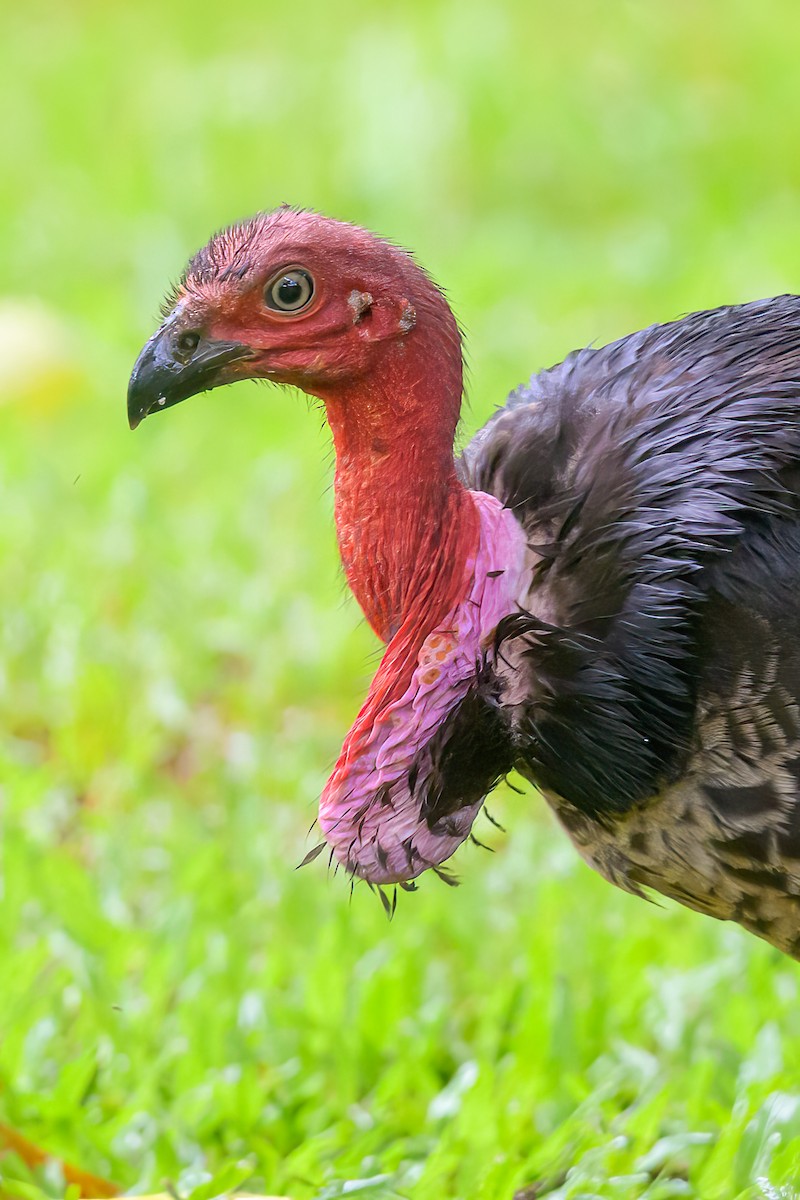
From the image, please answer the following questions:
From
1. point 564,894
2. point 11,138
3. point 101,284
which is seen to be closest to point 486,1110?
point 564,894

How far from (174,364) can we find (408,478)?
1.17ft

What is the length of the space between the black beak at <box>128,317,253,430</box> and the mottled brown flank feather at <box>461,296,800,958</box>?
501 millimetres

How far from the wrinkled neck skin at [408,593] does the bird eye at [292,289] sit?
15 cm

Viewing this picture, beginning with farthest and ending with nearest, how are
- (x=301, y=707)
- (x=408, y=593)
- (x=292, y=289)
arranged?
(x=301, y=707), (x=408, y=593), (x=292, y=289)

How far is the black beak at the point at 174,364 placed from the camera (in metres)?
2.17

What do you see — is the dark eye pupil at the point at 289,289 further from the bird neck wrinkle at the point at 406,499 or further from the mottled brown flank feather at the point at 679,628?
the mottled brown flank feather at the point at 679,628

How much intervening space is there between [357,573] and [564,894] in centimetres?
153

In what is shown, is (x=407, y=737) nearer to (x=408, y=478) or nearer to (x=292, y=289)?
(x=408, y=478)

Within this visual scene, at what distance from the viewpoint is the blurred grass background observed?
9.46 ft

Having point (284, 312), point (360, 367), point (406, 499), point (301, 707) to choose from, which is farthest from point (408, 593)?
point (301, 707)

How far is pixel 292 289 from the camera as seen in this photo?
2156 millimetres

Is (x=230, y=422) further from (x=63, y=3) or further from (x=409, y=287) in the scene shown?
(x=63, y=3)

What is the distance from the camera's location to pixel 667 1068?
10.2 ft

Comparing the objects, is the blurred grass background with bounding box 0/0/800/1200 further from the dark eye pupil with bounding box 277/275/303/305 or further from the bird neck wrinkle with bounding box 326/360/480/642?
the dark eye pupil with bounding box 277/275/303/305
